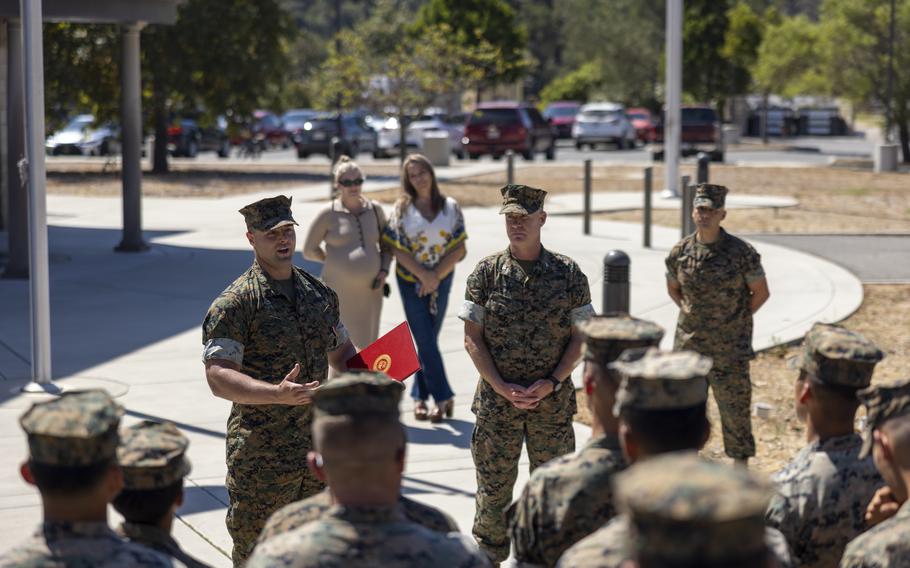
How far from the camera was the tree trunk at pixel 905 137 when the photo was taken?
121ft

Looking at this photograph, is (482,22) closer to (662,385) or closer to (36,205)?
(36,205)

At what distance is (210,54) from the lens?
3102cm

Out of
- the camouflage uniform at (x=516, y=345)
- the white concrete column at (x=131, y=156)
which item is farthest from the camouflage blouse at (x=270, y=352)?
the white concrete column at (x=131, y=156)

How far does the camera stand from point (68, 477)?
3.18m

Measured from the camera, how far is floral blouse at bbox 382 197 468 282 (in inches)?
336

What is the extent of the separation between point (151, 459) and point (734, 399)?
15.6 ft

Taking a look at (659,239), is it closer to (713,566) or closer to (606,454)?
(606,454)

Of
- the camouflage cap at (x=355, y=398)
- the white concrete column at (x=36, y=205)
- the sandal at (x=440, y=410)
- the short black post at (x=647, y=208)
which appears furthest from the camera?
the short black post at (x=647, y=208)

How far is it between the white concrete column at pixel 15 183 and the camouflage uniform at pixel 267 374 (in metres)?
10.4

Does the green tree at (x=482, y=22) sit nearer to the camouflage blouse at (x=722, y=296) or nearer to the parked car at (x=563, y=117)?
the parked car at (x=563, y=117)


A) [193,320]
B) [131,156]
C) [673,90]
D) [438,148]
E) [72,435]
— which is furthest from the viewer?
[438,148]

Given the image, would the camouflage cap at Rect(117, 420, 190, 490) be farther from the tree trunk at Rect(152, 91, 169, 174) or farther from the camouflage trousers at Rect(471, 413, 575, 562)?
the tree trunk at Rect(152, 91, 169, 174)

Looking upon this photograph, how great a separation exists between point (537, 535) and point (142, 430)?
114 centimetres

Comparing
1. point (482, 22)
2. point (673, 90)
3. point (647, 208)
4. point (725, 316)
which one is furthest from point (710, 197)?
point (482, 22)
